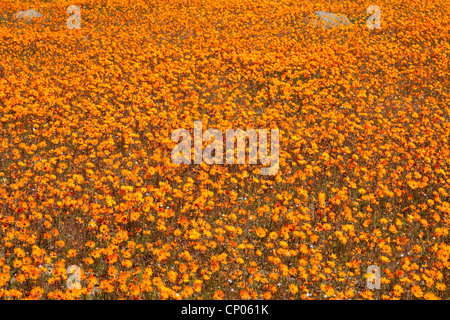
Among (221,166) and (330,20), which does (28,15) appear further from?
(221,166)

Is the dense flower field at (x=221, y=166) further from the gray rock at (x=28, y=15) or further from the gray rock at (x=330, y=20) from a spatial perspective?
the gray rock at (x=330, y=20)

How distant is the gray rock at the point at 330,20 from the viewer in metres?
17.1

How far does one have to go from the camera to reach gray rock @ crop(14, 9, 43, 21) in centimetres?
1716

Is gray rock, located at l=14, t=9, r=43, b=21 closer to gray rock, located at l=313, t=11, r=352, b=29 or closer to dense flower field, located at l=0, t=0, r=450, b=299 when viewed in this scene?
dense flower field, located at l=0, t=0, r=450, b=299

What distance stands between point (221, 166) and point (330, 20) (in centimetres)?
1267

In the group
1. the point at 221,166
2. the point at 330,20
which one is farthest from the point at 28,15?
the point at 221,166

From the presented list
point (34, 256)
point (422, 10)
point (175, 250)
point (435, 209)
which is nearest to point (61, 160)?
point (34, 256)

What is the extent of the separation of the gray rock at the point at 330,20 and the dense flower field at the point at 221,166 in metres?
1.35

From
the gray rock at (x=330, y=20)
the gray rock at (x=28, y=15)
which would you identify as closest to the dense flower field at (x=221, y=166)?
the gray rock at (x=28, y=15)

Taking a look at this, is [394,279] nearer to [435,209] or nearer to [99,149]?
[435,209]

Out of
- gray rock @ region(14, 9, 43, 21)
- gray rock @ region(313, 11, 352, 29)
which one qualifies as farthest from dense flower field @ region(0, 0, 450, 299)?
gray rock @ region(313, 11, 352, 29)

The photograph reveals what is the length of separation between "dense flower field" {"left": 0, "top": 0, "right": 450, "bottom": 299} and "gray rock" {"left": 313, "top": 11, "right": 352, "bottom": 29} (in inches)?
53.2

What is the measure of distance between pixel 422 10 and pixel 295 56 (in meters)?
10.5

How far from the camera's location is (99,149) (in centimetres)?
782
